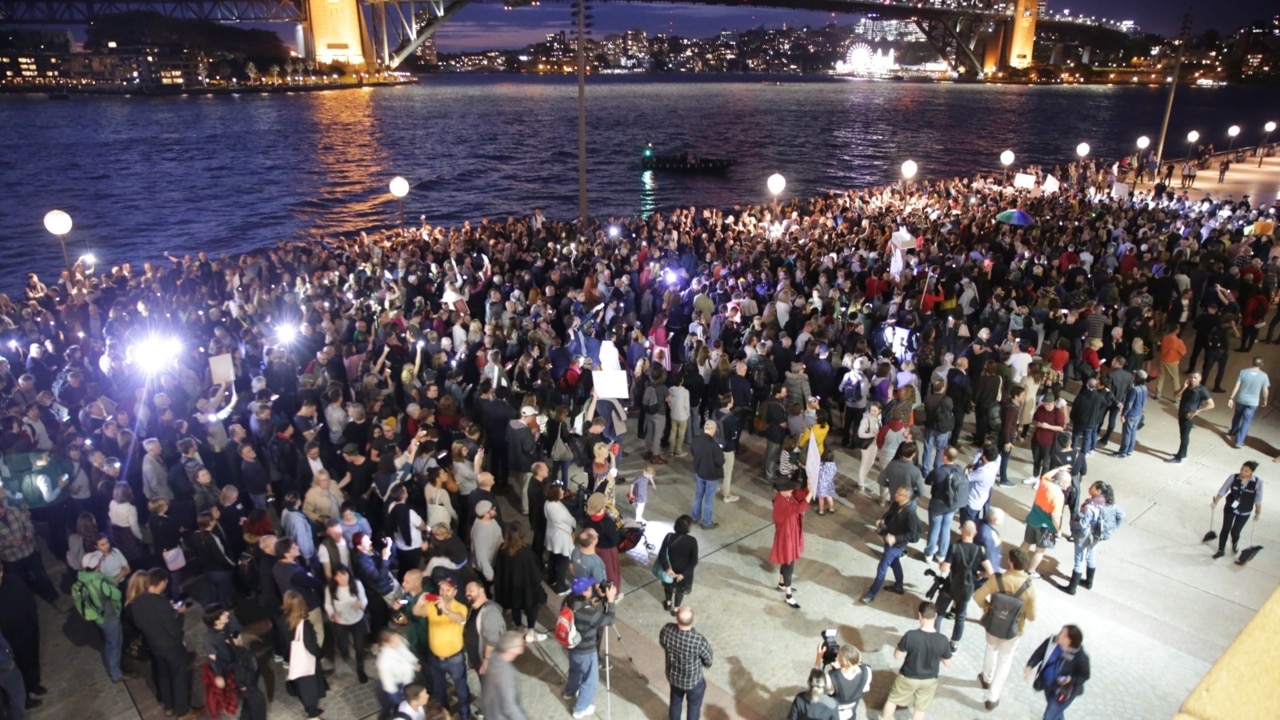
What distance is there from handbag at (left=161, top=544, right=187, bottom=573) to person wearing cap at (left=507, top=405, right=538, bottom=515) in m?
3.55

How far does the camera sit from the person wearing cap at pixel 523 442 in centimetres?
928

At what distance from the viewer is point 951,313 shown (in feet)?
48.4

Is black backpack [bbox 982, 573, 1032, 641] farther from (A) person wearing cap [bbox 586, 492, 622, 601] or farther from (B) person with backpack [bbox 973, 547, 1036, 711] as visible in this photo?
(A) person wearing cap [bbox 586, 492, 622, 601]

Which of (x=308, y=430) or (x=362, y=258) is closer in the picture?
(x=308, y=430)

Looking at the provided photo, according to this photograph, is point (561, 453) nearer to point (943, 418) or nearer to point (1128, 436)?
point (943, 418)

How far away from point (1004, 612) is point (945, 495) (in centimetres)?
201

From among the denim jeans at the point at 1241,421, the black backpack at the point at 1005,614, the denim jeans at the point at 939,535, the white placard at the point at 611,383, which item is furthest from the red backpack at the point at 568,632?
the denim jeans at the point at 1241,421

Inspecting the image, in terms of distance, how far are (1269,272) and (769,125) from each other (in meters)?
96.0

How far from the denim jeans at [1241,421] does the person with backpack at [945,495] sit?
578cm

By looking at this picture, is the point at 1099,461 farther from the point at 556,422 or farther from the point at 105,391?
the point at 105,391

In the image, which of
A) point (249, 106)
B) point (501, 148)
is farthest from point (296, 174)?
point (249, 106)

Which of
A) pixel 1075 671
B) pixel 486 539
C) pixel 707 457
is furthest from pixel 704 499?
pixel 1075 671

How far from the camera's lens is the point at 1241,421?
37.0 feet

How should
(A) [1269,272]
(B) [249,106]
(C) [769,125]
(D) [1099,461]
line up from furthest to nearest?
(B) [249,106], (C) [769,125], (A) [1269,272], (D) [1099,461]
